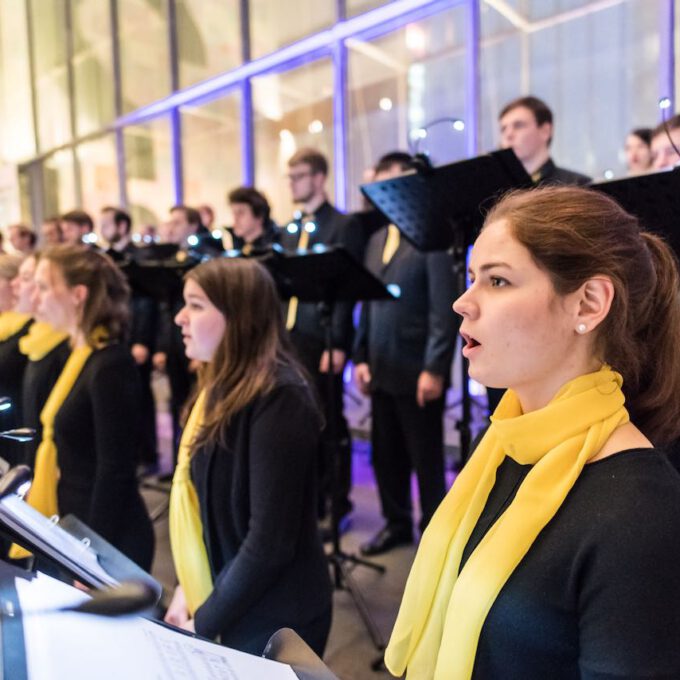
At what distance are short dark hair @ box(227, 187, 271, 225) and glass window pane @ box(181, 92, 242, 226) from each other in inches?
123

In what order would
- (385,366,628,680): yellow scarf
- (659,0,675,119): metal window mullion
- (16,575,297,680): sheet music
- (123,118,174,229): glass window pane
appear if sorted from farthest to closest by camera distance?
(123,118,174,229): glass window pane, (659,0,675,119): metal window mullion, (385,366,628,680): yellow scarf, (16,575,297,680): sheet music

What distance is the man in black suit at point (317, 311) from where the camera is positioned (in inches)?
129

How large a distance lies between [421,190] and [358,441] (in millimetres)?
3258

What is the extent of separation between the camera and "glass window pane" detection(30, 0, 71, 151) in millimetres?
8344

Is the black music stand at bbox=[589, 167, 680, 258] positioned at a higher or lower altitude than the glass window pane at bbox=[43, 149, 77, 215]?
lower

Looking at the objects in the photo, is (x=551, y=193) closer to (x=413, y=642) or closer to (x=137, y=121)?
(x=413, y=642)

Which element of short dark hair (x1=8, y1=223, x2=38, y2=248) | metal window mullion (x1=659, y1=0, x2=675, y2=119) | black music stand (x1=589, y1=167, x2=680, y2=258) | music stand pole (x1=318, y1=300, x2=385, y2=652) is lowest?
music stand pole (x1=318, y1=300, x2=385, y2=652)

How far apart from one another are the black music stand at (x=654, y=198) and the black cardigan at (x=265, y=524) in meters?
0.92

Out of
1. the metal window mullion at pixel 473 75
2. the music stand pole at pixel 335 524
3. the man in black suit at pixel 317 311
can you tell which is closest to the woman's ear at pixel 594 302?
the music stand pole at pixel 335 524

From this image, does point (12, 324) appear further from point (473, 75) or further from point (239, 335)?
point (473, 75)

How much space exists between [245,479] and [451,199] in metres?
1.07

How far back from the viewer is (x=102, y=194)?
8266mm

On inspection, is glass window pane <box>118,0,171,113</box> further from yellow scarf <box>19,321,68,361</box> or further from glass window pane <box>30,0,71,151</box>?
yellow scarf <box>19,321,68,361</box>

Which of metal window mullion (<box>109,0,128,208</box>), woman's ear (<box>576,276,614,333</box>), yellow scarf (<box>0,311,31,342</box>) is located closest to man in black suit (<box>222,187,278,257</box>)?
yellow scarf (<box>0,311,31,342</box>)
